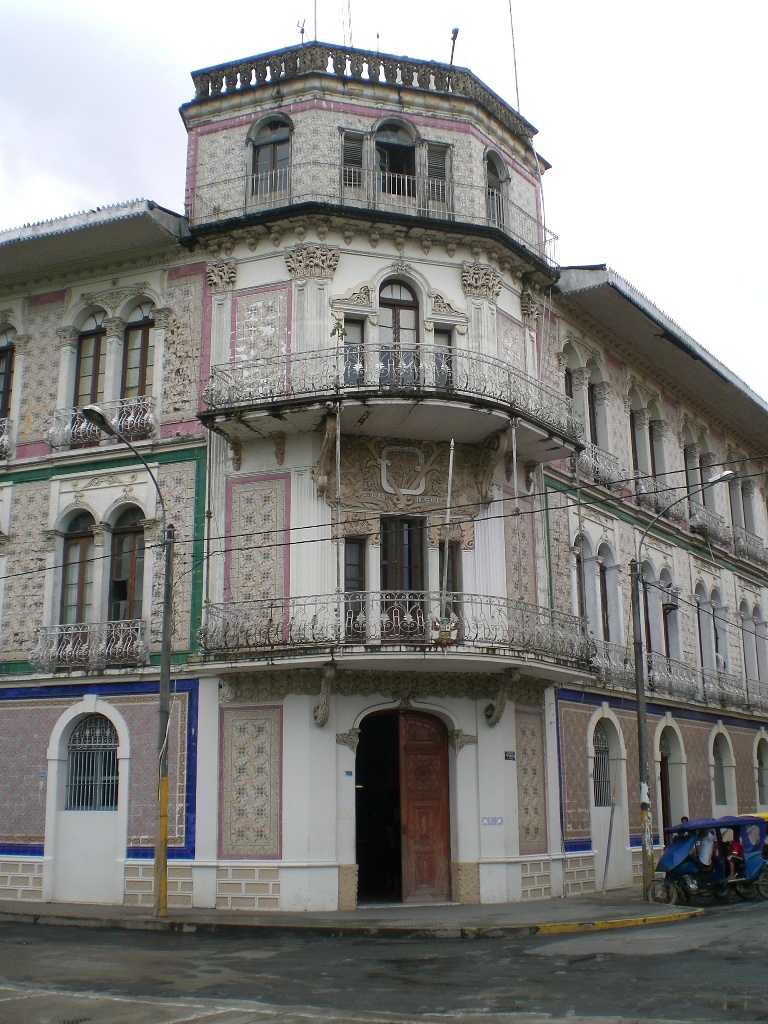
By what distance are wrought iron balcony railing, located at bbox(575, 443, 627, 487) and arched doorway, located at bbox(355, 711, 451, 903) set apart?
7.63 m

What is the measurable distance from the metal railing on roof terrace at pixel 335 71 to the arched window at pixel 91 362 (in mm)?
Result: 5178

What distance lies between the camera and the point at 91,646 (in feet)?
72.6

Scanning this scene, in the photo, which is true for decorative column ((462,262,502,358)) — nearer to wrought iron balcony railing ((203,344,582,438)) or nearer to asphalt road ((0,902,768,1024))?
wrought iron balcony railing ((203,344,582,438))

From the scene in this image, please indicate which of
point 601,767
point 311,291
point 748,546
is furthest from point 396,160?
point 748,546

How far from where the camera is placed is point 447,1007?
34.9 feet

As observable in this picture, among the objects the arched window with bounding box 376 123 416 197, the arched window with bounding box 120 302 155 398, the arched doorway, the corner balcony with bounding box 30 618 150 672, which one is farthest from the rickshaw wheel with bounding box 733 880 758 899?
the arched window with bounding box 120 302 155 398

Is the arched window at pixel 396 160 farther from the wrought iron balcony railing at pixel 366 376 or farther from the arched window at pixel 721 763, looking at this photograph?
the arched window at pixel 721 763

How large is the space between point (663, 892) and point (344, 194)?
1431 cm

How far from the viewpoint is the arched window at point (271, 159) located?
2286 centimetres

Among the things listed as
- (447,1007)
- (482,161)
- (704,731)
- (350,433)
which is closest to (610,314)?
(482,161)

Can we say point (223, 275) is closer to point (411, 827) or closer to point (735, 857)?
point (411, 827)

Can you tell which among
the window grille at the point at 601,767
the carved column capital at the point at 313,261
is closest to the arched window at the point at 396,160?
the carved column capital at the point at 313,261

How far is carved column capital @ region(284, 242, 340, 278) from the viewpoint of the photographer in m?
21.9

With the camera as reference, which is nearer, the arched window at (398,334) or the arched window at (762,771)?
the arched window at (398,334)
